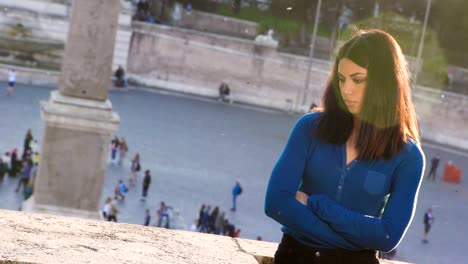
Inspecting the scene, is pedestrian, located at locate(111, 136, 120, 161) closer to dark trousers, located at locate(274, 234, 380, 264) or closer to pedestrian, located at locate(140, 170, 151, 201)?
pedestrian, located at locate(140, 170, 151, 201)

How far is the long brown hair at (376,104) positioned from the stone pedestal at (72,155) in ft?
→ 19.5

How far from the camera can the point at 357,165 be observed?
1626 mm

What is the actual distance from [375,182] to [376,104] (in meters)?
0.11

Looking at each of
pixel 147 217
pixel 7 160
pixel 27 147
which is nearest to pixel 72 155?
pixel 147 217

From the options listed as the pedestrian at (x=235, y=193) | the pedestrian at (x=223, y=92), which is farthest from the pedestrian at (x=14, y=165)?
the pedestrian at (x=223, y=92)

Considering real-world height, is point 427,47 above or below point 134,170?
above

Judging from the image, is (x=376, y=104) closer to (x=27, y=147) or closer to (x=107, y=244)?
(x=107, y=244)

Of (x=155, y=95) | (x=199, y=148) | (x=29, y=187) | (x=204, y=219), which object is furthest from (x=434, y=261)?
(x=155, y=95)

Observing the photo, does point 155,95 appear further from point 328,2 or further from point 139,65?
point 328,2

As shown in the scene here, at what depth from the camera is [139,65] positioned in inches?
964

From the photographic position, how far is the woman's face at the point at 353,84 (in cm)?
164

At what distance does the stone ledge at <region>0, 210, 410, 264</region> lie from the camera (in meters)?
1.56

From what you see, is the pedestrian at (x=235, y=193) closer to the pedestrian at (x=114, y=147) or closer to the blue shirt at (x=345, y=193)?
the pedestrian at (x=114, y=147)

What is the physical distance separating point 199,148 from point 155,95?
5.19 meters
